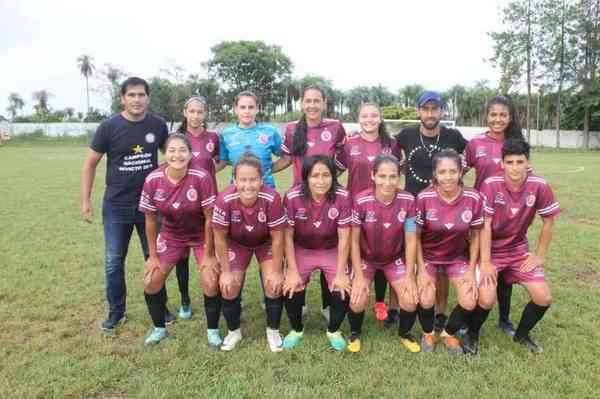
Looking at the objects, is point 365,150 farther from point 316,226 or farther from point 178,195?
point 178,195

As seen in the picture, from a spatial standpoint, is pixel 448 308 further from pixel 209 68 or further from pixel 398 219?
pixel 209 68

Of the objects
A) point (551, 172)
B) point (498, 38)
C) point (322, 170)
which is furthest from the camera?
point (498, 38)

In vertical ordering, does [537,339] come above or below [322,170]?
below

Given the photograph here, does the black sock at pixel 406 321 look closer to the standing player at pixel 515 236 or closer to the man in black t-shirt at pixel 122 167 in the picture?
the standing player at pixel 515 236

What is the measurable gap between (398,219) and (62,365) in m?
2.83

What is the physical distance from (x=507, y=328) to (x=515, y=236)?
2.84ft

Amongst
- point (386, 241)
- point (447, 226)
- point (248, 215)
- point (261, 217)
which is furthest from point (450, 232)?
point (248, 215)

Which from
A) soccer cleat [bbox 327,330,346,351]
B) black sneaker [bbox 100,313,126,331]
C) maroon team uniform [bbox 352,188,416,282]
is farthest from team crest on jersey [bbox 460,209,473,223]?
black sneaker [bbox 100,313,126,331]

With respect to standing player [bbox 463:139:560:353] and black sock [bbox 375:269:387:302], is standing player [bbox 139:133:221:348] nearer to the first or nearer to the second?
black sock [bbox 375:269:387:302]

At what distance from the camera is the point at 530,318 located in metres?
3.74

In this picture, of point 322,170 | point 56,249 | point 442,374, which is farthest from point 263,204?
point 56,249

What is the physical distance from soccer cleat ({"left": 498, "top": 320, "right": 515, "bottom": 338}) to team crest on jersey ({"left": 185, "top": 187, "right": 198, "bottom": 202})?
9.56 feet

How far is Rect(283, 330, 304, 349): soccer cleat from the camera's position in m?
3.80

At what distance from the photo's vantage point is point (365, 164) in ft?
14.1
